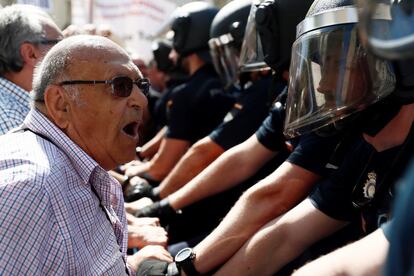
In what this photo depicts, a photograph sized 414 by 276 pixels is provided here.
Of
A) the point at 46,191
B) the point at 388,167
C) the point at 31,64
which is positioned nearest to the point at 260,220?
the point at 388,167

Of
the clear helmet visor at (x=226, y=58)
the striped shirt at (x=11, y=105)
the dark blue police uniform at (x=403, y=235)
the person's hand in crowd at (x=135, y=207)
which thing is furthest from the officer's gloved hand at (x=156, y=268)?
the clear helmet visor at (x=226, y=58)

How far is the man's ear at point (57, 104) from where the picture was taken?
1989 mm

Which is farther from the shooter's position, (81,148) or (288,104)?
(288,104)

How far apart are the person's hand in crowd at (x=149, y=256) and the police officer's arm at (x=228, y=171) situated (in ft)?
2.74

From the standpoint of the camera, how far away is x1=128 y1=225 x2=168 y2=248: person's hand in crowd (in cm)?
284

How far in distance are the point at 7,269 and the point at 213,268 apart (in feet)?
3.72

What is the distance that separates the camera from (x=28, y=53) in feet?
10.6

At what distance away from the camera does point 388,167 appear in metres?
1.94

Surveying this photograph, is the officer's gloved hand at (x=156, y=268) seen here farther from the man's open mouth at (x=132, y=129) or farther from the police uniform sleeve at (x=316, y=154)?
the police uniform sleeve at (x=316, y=154)

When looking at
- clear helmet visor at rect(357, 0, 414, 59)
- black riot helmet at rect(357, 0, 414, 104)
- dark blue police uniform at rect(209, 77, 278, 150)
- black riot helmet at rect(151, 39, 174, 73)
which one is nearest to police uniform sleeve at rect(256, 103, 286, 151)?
dark blue police uniform at rect(209, 77, 278, 150)

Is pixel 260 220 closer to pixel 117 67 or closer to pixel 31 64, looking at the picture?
pixel 117 67

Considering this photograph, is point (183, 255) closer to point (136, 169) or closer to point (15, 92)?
point (15, 92)

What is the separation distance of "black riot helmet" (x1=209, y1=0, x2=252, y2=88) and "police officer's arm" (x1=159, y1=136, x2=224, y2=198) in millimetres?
598

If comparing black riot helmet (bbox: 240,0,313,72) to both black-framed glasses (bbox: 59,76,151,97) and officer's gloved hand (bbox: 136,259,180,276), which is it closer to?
black-framed glasses (bbox: 59,76,151,97)
